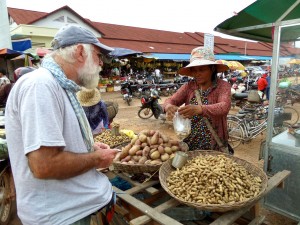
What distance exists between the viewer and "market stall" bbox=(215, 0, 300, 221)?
2342 millimetres

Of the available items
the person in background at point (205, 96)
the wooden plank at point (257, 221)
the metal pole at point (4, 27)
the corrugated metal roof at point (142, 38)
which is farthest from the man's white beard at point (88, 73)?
the corrugated metal roof at point (142, 38)

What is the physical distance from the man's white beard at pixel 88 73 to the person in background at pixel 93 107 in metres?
2.20

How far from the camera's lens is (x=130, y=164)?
193 cm

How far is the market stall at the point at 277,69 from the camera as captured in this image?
2.34 m

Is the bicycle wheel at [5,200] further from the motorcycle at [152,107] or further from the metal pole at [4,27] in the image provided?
the metal pole at [4,27]

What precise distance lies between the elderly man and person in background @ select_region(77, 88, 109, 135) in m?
2.30

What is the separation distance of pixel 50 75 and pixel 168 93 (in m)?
14.5

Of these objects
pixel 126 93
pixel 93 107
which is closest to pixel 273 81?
pixel 93 107

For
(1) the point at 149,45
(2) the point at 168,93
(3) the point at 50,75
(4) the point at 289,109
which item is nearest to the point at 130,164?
(3) the point at 50,75

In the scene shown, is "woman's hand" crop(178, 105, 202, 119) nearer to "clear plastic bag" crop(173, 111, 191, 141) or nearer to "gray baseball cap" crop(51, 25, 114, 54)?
"clear plastic bag" crop(173, 111, 191, 141)

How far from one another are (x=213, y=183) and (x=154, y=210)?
44cm

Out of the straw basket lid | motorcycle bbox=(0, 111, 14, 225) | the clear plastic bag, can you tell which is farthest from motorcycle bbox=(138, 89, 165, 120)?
the clear plastic bag

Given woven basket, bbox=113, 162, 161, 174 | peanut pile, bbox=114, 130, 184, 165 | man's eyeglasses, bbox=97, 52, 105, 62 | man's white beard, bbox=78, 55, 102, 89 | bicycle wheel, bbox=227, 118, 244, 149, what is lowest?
bicycle wheel, bbox=227, 118, 244, 149

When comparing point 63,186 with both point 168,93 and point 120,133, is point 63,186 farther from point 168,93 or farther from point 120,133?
point 168,93
